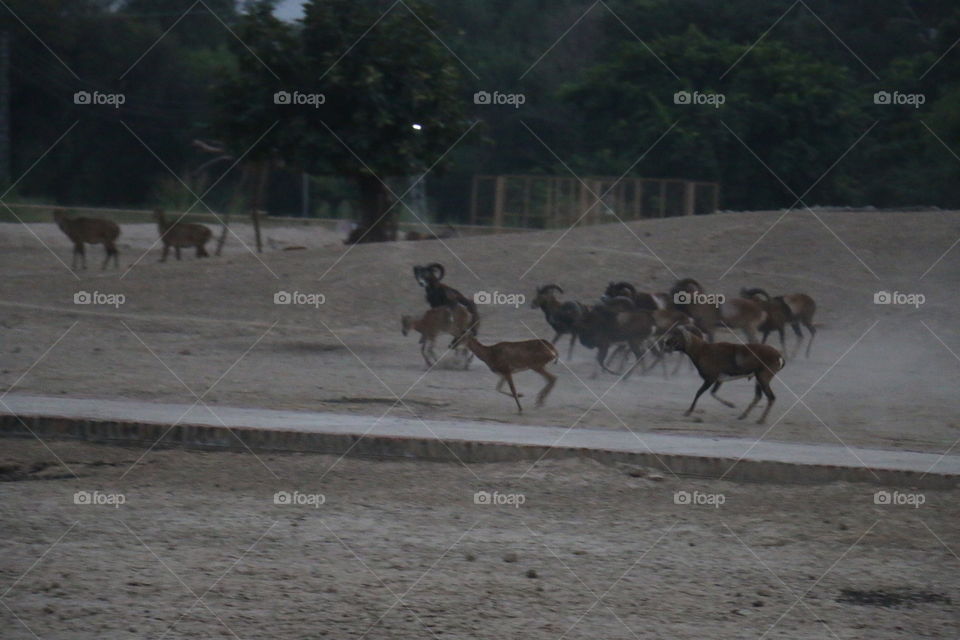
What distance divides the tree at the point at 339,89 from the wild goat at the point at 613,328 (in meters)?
9.30

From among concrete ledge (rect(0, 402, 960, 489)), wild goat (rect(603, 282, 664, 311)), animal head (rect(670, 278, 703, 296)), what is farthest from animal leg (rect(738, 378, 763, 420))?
animal head (rect(670, 278, 703, 296))

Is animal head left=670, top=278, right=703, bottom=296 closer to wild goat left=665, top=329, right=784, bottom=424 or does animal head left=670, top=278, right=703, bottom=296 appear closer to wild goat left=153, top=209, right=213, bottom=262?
wild goat left=665, top=329, right=784, bottom=424

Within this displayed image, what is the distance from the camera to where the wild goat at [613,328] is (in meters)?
15.6

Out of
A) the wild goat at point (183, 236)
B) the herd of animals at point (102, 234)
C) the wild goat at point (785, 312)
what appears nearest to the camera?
the wild goat at point (785, 312)

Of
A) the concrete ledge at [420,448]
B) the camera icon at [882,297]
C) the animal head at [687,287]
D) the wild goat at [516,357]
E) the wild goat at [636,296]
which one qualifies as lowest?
the concrete ledge at [420,448]

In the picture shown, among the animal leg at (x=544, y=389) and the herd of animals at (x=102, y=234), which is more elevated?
the herd of animals at (x=102, y=234)

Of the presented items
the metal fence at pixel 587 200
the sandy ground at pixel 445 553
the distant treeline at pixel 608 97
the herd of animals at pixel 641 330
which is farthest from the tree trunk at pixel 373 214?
the sandy ground at pixel 445 553

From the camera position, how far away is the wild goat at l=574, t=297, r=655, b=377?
15.6 meters

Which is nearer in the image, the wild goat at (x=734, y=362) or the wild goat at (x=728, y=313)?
the wild goat at (x=734, y=362)

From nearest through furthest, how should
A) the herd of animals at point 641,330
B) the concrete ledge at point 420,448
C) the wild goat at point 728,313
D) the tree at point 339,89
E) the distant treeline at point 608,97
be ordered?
the concrete ledge at point 420,448, the herd of animals at point 641,330, the wild goat at point 728,313, the tree at point 339,89, the distant treeline at point 608,97

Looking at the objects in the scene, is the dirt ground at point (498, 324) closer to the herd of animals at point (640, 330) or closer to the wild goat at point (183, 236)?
the herd of animals at point (640, 330)

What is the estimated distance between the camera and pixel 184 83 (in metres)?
46.4

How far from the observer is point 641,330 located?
15.6 metres

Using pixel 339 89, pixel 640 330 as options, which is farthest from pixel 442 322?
pixel 339 89
